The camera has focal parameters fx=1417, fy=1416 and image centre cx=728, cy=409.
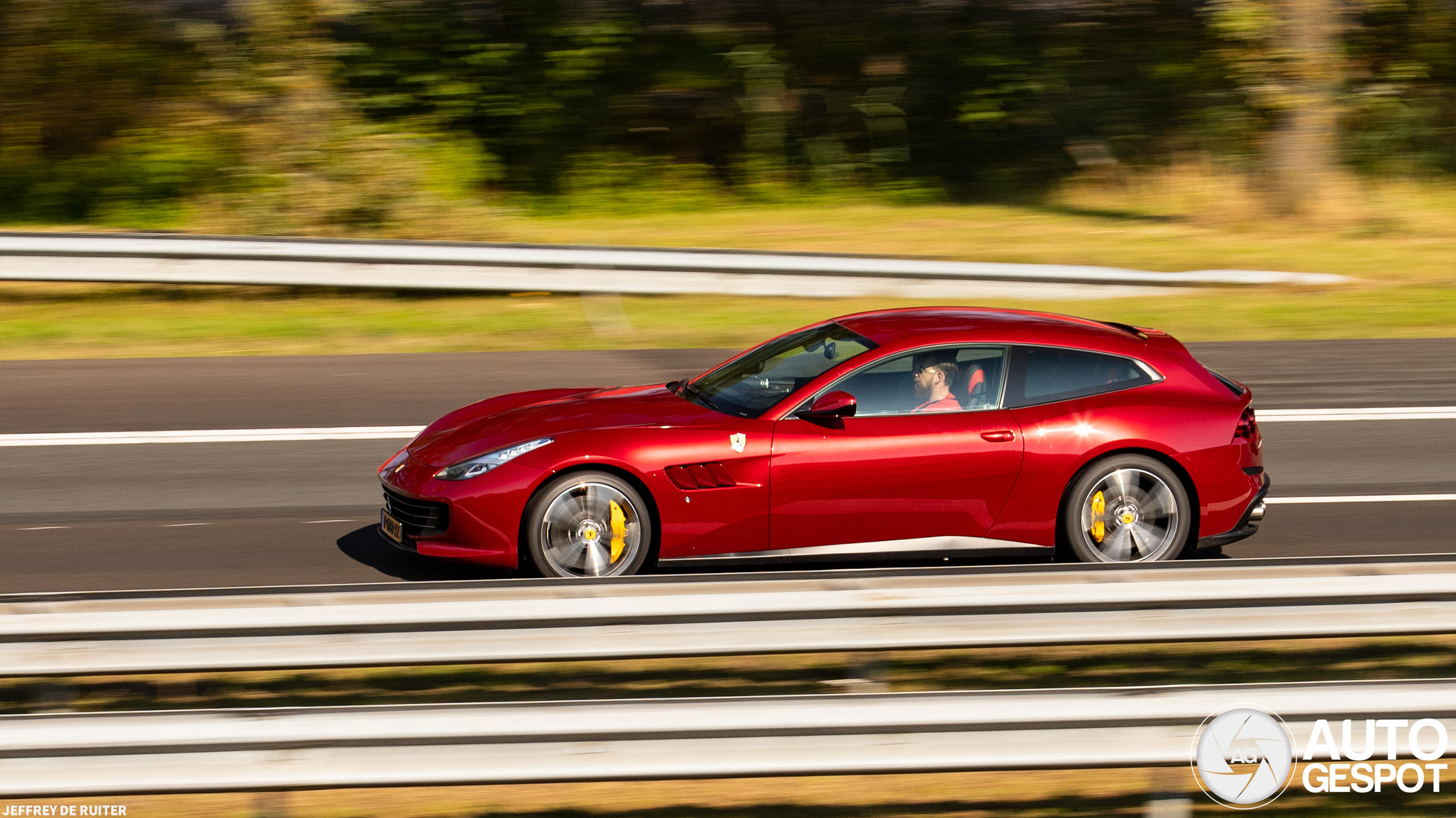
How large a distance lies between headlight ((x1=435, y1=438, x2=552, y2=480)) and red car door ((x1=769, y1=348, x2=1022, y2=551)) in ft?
3.70

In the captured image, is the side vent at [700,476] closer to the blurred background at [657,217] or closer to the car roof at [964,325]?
the blurred background at [657,217]

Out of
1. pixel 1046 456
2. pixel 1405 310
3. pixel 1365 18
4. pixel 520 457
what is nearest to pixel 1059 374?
pixel 1046 456

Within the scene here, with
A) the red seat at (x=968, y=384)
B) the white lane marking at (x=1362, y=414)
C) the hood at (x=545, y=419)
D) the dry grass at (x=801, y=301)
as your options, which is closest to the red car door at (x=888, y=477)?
the red seat at (x=968, y=384)

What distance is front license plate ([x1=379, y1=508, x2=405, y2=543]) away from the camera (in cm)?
684

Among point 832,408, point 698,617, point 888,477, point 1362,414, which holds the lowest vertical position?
point 698,617

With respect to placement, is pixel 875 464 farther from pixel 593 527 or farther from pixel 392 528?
pixel 392 528

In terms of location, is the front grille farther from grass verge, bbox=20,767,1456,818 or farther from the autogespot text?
the autogespot text

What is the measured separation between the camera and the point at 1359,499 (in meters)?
8.61

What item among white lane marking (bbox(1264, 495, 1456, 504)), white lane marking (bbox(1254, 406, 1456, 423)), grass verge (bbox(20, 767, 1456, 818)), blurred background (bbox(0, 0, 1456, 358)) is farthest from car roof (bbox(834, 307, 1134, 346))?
blurred background (bbox(0, 0, 1456, 358))

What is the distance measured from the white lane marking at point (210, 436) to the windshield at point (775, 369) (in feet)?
10.2

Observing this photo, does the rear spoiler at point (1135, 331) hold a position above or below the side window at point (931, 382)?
above

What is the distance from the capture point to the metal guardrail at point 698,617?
4.45 metres

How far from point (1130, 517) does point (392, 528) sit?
3.61m

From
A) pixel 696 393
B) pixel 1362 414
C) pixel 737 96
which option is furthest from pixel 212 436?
pixel 737 96
